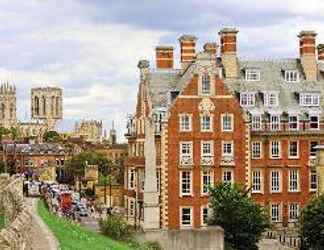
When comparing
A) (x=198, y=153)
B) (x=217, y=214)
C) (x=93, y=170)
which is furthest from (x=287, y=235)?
(x=93, y=170)

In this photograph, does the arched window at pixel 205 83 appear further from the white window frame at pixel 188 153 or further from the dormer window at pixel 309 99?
the dormer window at pixel 309 99

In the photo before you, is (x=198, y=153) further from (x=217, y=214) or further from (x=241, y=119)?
(x=217, y=214)

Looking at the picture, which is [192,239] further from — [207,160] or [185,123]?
[185,123]

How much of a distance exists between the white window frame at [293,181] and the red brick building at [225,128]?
0.08m

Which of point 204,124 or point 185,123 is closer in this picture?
point 185,123

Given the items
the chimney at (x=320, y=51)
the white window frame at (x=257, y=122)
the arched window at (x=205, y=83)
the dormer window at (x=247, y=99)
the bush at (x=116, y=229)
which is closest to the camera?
the bush at (x=116, y=229)

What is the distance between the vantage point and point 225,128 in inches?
2724

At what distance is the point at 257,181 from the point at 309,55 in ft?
36.3

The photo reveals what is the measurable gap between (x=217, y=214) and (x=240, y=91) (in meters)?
17.4

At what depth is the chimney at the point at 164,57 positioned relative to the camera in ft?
244

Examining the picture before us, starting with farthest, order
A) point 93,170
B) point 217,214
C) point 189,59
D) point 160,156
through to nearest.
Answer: point 93,170, point 189,59, point 160,156, point 217,214

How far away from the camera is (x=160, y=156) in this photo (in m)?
68.6

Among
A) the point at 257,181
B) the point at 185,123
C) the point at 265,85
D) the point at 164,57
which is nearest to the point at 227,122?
the point at 185,123

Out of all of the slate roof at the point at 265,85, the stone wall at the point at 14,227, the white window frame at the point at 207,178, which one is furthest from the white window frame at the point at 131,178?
the stone wall at the point at 14,227
